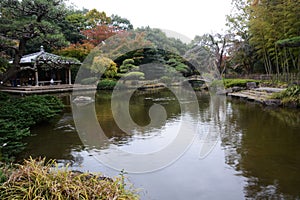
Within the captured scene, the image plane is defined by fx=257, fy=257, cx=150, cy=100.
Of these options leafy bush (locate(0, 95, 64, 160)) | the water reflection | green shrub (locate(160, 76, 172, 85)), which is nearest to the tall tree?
leafy bush (locate(0, 95, 64, 160))

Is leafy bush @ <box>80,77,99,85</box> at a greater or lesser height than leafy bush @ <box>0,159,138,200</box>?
A: greater

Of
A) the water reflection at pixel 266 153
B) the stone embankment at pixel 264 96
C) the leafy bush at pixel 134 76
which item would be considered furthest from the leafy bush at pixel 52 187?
the leafy bush at pixel 134 76

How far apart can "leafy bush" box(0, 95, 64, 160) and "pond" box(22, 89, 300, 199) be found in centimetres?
38

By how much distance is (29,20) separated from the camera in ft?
23.2

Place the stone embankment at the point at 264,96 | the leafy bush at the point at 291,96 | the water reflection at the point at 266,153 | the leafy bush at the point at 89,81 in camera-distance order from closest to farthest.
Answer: the water reflection at the point at 266,153, the leafy bush at the point at 291,96, the stone embankment at the point at 264,96, the leafy bush at the point at 89,81

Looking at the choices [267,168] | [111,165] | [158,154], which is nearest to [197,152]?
[158,154]

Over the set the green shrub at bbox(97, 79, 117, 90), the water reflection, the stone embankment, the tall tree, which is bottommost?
the water reflection

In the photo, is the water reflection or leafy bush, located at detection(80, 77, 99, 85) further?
leafy bush, located at detection(80, 77, 99, 85)

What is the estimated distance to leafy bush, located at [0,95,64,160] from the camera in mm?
4159

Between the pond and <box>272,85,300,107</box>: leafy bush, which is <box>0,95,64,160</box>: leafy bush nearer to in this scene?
the pond

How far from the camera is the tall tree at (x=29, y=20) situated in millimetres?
6812

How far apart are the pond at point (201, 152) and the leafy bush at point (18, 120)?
0.38 metres

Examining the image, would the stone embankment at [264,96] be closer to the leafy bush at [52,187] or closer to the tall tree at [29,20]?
the tall tree at [29,20]

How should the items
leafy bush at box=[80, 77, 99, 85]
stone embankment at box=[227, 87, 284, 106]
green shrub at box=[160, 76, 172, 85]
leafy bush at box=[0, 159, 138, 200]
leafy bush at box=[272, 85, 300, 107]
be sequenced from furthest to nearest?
1. green shrub at box=[160, 76, 172, 85]
2. leafy bush at box=[80, 77, 99, 85]
3. stone embankment at box=[227, 87, 284, 106]
4. leafy bush at box=[272, 85, 300, 107]
5. leafy bush at box=[0, 159, 138, 200]
